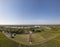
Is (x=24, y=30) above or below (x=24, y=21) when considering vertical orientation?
below

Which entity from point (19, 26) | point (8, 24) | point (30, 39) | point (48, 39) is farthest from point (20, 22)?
point (48, 39)

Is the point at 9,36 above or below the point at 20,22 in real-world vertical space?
below

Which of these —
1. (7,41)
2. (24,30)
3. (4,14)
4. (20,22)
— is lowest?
(7,41)

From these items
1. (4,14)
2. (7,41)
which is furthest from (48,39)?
(4,14)

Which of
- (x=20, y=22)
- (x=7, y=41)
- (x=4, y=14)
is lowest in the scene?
(x=7, y=41)

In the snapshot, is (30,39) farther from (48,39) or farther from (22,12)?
(22,12)

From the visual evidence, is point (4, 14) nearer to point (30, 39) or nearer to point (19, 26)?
point (19, 26)
